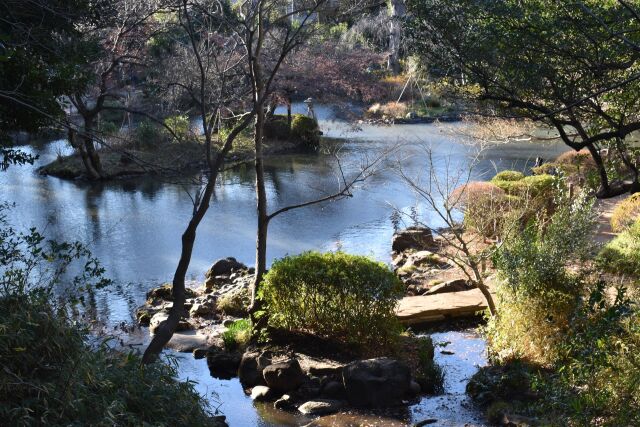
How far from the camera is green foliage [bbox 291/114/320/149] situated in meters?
24.3

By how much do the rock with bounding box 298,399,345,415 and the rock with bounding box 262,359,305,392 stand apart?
362 millimetres

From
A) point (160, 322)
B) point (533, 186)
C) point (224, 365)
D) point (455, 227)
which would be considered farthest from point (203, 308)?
point (533, 186)

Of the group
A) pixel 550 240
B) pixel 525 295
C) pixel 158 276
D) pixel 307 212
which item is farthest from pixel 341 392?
pixel 307 212

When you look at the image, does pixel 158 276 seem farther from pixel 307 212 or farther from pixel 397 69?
pixel 397 69

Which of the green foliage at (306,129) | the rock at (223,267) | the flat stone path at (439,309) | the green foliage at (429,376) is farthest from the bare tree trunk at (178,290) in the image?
the green foliage at (306,129)

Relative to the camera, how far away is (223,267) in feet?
40.2

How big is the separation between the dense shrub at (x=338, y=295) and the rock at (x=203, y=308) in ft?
7.60

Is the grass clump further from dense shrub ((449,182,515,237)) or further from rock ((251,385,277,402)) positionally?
dense shrub ((449,182,515,237))

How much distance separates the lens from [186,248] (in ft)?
23.9

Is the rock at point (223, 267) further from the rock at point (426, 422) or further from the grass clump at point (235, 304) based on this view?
the rock at point (426, 422)

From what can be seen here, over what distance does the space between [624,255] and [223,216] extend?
9055 mm

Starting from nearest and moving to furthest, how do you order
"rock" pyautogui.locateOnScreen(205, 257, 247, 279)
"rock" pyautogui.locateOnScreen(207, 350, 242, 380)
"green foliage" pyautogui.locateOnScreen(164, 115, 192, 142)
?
"rock" pyautogui.locateOnScreen(207, 350, 242, 380), "rock" pyautogui.locateOnScreen(205, 257, 247, 279), "green foliage" pyautogui.locateOnScreen(164, 115, 192, 142)

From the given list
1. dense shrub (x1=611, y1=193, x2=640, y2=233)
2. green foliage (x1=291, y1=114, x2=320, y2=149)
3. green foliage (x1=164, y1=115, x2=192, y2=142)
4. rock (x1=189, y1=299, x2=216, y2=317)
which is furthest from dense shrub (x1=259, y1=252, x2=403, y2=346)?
green foliage (x1=291, y1=114, x2=320, y2=149)

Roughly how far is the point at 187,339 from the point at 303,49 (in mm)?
14602
